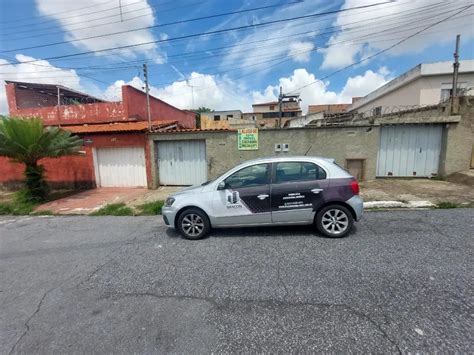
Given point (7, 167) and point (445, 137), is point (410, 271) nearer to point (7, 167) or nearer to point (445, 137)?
point (445, 137)

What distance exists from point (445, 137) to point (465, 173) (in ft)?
4.92

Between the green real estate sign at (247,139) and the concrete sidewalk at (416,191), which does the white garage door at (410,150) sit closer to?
the concrete sidewalk at (416,191)

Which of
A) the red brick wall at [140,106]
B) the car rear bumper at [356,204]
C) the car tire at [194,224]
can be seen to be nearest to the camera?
the car rear bumper at [356,204]

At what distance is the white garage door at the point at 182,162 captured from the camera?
32.4 ft

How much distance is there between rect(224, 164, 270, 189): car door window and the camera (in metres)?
4.34

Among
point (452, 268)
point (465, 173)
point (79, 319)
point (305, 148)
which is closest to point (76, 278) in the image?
point (79, 319)

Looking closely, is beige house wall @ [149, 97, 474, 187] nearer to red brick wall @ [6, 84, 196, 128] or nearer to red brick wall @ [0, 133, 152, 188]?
red brick wall @ [0, 133, 152, 188]

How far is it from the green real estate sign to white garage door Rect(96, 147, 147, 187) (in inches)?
174

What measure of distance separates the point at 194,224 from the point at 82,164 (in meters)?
9.14

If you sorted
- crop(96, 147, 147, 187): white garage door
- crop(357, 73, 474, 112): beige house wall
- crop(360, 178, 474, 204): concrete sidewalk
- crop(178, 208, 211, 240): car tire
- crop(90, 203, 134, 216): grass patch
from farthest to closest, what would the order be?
crop(357, 73, 474, 112): beige house wall → crop(96, 147, 147, 187): white garage door → crop(90, 203, 134, 216): grass patch → crop(360, 178, 474, 204): concrete sidewalk → crop(178, 208, 211, 240): car tire

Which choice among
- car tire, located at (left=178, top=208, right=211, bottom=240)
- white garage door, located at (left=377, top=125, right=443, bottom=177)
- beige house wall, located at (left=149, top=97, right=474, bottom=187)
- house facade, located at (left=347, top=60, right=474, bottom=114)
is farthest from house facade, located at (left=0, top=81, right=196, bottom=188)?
house facade, located at (left=347, top=60, right=474, bottom=114)

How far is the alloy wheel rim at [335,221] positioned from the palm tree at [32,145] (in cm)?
955

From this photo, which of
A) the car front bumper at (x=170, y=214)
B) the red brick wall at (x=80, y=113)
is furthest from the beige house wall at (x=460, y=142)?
the red brick wall at (x=80, y=113)

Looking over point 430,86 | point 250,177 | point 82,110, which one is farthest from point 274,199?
point 430,86
